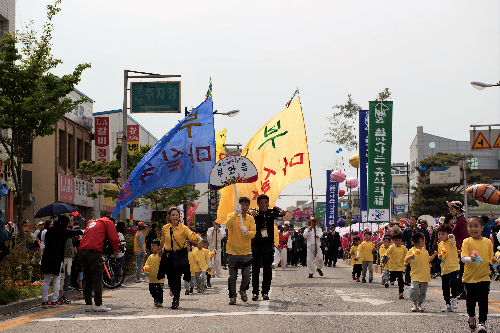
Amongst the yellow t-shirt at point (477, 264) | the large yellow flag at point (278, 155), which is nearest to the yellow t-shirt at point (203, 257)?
the large yellow flag at point (278, 155)

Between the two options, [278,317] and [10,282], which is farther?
[10,282]

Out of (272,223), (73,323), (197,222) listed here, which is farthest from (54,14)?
(197,222)

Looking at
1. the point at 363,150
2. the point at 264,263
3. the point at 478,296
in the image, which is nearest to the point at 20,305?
the point at 264,263

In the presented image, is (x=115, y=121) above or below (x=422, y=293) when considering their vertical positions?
above

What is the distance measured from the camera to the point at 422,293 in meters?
9.95

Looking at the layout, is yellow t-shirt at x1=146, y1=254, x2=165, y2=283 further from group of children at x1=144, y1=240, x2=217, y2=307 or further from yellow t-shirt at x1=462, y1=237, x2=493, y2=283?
yellow t-shirt at x1=462, y1=237, x2=493, y2=283

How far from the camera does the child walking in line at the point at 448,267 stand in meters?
10.0

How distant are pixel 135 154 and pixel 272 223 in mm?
23134

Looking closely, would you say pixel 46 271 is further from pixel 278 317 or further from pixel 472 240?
pixel 472 240

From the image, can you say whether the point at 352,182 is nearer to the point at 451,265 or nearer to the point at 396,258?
the point at 396,258

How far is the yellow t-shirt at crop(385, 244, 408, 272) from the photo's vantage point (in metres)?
13.0

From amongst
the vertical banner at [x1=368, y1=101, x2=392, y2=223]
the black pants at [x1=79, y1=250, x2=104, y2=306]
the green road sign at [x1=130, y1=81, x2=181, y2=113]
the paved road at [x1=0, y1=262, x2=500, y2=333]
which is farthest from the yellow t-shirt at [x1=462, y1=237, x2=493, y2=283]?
the vertical banner at [x1=368, y1=101, x2=392, y2=223]

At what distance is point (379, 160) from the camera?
25.4 m

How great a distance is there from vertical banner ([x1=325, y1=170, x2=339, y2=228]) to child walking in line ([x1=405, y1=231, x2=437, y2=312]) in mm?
28893
